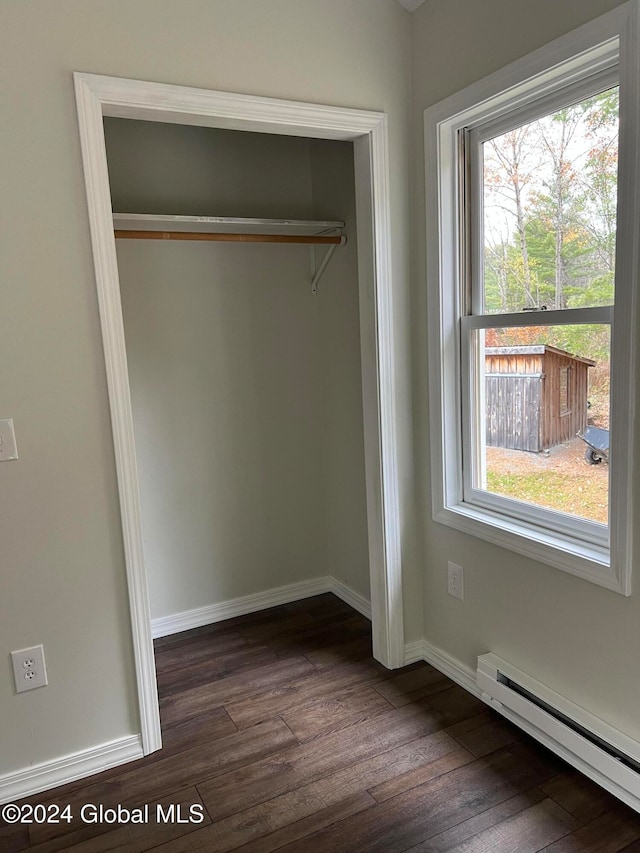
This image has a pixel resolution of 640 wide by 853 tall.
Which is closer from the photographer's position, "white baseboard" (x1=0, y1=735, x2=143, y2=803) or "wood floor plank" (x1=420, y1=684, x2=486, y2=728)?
"white baseboard" (x1=0, y1=735, x2=143, y2=803)

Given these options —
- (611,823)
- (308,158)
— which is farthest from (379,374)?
(611,823)

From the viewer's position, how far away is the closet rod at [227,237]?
98.0 inches

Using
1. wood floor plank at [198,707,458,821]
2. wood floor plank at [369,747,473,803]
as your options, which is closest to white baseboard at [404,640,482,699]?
wood floor plank at [198,707,458,821]

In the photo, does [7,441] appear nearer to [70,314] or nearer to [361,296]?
[70,314]

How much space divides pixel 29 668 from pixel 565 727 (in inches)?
65.4

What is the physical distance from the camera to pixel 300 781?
6.36 ft

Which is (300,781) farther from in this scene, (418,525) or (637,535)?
(637,535)

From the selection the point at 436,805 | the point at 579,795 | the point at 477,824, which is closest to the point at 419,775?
the point at 436,805

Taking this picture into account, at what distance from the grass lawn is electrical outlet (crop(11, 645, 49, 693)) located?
1.64m

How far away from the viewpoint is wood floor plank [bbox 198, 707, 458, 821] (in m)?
1.89

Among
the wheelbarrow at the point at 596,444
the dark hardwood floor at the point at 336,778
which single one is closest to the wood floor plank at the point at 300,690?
the dark hardwood floor at the point at 336,778

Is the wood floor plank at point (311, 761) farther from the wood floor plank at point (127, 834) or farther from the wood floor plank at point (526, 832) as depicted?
the wood floor plank at point (526, 832)

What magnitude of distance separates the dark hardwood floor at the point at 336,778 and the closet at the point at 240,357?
2.06 ft

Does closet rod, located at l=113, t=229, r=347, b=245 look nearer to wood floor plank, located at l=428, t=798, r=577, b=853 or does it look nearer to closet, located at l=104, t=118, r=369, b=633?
closet, located at l=104, t=118, r=369, b=633
